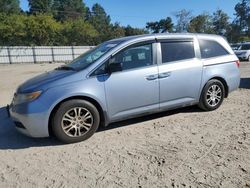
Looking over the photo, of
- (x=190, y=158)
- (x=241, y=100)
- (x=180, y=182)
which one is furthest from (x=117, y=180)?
(x=241, y=100)

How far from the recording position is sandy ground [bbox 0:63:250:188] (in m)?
3.42

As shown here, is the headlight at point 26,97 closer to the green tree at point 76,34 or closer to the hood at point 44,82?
the hood at point 44,82

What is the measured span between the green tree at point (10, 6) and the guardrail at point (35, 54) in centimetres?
3773

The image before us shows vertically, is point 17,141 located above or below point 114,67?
below

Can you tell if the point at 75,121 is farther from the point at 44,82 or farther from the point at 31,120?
the point at 44,82

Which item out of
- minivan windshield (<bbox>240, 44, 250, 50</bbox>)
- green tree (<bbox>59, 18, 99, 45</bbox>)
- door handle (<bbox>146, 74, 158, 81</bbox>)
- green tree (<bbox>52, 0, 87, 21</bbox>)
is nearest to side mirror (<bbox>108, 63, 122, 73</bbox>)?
door handle (<bbox>146, 74, 158, 81</bbox>)

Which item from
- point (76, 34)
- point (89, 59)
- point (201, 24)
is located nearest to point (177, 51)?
point (89, 59)

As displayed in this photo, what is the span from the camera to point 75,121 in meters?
4.64

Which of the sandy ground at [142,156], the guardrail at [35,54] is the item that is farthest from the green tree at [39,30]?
the sandy ground at [142,156]

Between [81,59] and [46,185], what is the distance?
9.26 feet

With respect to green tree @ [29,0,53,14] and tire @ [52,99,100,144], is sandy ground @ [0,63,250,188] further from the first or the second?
green tree @ [29,0,53,14]

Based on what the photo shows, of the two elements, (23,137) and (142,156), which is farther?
(23,137)

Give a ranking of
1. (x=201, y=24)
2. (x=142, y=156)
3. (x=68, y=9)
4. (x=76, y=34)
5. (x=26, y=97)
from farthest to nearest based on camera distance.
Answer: (x=68, y=9) → (x=201, y=24) → (x=76, y=34) → (x=26, y=97) → (x=142, y=156)

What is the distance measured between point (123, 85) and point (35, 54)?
32.4 m
